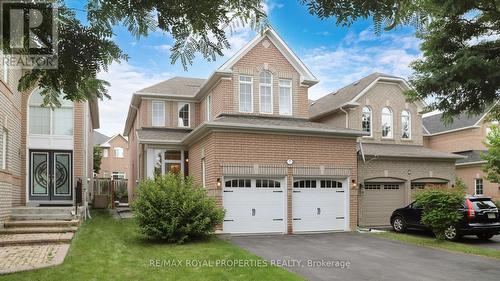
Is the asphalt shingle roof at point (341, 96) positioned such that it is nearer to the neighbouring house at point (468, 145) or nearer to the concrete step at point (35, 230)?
the neighbouring house at point (468, 145)

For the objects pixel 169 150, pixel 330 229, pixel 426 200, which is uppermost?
pixel 169 150

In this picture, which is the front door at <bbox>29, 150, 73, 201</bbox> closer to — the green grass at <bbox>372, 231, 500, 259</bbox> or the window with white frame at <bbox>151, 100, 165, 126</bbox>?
the window with white frame at <bbox>151, 100, 165, 126</bbox>

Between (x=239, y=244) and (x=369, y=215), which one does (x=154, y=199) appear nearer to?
(x=239, y=244)

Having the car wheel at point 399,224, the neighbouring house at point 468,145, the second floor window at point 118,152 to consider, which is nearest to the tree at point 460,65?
the car wheel at point 399,224

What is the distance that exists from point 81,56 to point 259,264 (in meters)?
7.56

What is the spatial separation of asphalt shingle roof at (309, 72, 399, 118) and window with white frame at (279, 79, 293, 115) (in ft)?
12.5

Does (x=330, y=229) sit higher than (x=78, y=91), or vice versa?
(x=78, y=91)

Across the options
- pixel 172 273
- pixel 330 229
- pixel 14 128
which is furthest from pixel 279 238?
pixel 14 128

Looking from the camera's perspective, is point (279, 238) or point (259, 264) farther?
point (279, 238)

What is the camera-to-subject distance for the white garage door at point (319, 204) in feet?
58.5

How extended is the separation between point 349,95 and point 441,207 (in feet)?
32.5

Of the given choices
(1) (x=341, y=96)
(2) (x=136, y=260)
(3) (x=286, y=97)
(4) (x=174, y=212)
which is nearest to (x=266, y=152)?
(3) (x=286, y=97)

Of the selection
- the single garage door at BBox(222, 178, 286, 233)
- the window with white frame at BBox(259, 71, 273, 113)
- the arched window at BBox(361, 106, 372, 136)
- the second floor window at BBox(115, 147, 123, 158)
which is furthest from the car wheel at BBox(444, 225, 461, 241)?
the second floor window at BBox(115, 147, 123, 158)

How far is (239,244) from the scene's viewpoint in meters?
14.3
